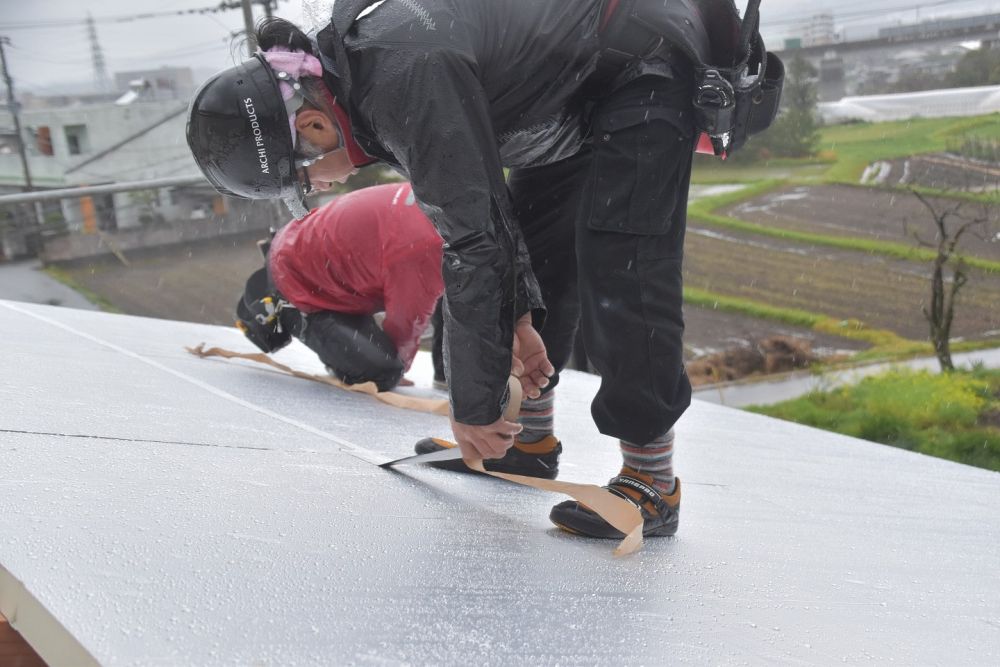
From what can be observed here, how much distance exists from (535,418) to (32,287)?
4551 mm

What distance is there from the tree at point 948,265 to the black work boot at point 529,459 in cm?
558

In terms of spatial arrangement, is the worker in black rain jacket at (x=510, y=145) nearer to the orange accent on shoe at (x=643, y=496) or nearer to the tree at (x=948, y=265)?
the orange accent on shoe at (x=643, y=496)

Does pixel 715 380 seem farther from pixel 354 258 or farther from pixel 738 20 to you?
pixel 738 20

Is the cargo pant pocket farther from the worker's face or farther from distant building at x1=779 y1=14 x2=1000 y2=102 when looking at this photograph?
distant building at x1=779 y1=14 x2=1000 y2=102

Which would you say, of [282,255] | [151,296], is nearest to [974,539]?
[282,255]

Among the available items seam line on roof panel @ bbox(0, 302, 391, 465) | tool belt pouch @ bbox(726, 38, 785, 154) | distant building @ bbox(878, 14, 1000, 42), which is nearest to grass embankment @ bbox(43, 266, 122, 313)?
seam line on roof panel @ bbox(0, 302, 391, 465)

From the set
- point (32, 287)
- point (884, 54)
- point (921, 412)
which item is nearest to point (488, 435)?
point (32, 287)

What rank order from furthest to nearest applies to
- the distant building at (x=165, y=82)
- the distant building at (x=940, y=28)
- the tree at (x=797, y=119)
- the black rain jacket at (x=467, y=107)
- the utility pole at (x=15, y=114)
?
the distant building at (x=165, y=82) → the tree at (x=797, y=119) → the distant building at (x=940, y=28) → the utility pole at (x=15, y=114) → the black rain jacket at (x=467, y=107)

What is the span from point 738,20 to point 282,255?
1802 millimetres

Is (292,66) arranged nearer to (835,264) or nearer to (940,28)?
(835,264)

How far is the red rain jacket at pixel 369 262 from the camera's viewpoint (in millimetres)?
2588

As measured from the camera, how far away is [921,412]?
584cm

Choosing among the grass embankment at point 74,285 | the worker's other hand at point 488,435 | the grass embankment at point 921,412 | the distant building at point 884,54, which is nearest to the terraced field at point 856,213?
the distant building at point 884,54

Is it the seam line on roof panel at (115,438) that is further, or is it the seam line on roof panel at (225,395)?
the seam line on roof panel at (225,395)
